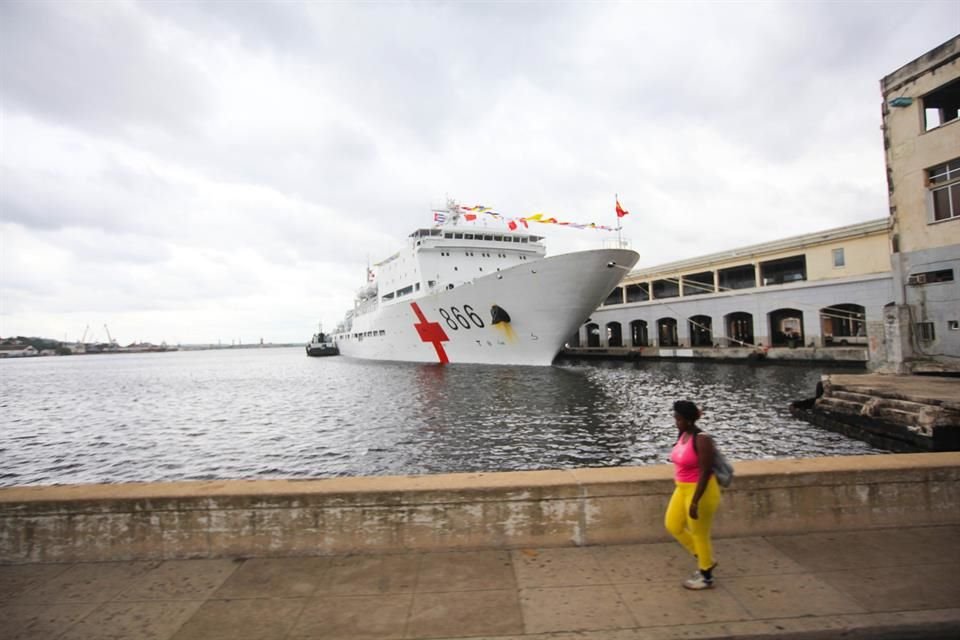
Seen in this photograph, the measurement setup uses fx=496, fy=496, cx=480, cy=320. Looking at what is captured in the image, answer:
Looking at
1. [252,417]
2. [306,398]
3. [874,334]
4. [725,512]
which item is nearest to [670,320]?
[874,334]

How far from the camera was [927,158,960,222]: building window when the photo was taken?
12.7 metres

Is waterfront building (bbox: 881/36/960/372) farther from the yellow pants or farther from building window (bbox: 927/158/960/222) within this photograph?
the yellow pants

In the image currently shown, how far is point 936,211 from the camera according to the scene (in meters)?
13.2

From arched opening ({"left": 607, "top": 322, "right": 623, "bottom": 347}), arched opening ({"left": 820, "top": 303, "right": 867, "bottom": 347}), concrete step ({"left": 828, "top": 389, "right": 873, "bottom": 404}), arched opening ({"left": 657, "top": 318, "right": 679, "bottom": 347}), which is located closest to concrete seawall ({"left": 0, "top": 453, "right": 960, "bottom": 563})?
concrete step ({"left": 828, "top": 389, "right": 873, "bottom": 404})

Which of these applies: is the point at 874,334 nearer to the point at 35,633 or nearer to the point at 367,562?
the point at 367,562

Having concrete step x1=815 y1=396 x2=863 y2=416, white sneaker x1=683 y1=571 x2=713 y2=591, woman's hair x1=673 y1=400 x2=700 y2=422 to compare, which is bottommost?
concrete step x1=815 y1=396 x2=863 y2=416

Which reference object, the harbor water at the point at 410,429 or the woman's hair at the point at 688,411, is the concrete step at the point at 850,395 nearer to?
the harbor water at the point at 410,429

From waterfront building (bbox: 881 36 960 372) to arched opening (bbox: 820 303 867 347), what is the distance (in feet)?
48.5

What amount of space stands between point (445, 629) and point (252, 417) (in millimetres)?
16502

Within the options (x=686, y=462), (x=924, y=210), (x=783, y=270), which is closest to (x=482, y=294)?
(x=924, y=210)

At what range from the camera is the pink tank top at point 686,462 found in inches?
119

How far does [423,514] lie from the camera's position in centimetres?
346

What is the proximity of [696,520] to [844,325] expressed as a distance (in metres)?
37.9

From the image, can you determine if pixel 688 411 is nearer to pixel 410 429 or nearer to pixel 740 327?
pixel 410 429
